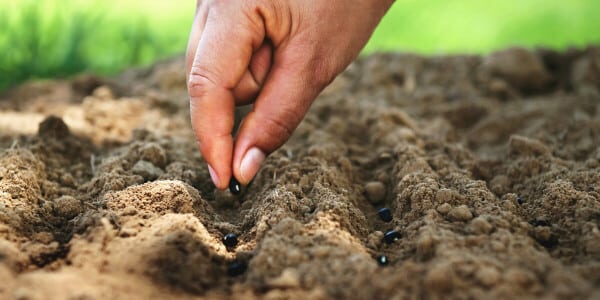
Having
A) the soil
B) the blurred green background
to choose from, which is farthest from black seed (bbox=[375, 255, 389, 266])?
the blurred green background

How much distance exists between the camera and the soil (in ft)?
4.49

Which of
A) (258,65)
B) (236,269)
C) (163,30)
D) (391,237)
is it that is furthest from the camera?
(163,30)

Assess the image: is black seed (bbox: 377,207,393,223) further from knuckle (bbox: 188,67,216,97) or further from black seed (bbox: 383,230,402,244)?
knuckle (bbox: 188,67,216,97)

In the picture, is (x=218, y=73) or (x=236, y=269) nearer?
(x=236, y=269)

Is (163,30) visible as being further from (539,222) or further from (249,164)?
(539,222)

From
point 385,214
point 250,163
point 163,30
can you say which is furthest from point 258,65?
point 163,30

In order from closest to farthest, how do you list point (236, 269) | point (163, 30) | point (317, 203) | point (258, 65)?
1. point (236, 269)
2. point (317, 203)
3. point (258, 65)
4. point (163, 30)

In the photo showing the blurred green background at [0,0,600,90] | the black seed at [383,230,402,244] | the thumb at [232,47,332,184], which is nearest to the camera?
the black seed at [383,230,402,244]

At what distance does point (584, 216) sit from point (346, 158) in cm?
85

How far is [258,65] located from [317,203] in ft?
1.62

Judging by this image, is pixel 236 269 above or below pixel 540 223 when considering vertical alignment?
below

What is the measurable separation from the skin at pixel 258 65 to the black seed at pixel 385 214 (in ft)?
1.29

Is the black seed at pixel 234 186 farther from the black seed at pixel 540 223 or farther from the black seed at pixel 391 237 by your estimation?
the black seed at pixel 540 223

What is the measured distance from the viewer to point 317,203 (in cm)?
176
